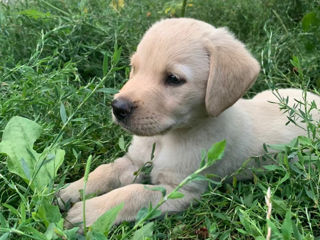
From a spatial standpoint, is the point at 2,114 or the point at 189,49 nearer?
the point at 189,49

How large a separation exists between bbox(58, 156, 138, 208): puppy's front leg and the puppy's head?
0.49m

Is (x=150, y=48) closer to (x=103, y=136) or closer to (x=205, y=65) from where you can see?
(x=205, y=65)

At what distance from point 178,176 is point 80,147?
0.63 m

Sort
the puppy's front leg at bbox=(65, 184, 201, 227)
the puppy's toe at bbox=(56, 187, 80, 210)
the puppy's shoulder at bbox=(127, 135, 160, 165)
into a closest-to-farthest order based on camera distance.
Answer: the puppy's front leg at bbox=(65, 184, 201, 227) → the puppy's toe at bbox=(56, 187, 80, 210) → the puppy's shoulder at bbox=(127, 135, 160, 165)

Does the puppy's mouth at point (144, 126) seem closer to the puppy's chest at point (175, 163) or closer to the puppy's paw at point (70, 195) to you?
the puppy's chest at point (175, 163)

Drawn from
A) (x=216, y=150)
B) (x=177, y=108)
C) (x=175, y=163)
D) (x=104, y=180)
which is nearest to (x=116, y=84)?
(x=104, y=180)

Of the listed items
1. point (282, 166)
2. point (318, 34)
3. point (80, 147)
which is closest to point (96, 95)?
point (80, 147)

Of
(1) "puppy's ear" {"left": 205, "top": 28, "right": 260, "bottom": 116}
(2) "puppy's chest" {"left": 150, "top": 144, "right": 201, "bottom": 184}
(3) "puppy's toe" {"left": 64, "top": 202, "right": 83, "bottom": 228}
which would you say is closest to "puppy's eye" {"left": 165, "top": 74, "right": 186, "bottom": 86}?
(1) "puppy's ear" {"left": 205, "top": 28, "right": 260, "bottom": 116}

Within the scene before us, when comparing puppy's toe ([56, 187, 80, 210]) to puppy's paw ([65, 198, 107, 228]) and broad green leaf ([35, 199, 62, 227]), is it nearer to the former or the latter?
puppy's paw ([65, 198, 107, 228])

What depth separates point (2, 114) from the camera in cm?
273

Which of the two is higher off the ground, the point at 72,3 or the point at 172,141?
the point at 72,3

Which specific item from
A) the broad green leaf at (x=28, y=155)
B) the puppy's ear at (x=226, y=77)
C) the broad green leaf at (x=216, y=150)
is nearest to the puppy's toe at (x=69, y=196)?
the broad green leaf at (x=28, y=155)

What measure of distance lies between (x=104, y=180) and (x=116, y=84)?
4.13ft

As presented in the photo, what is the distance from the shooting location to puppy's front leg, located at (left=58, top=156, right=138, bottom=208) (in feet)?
8.72
